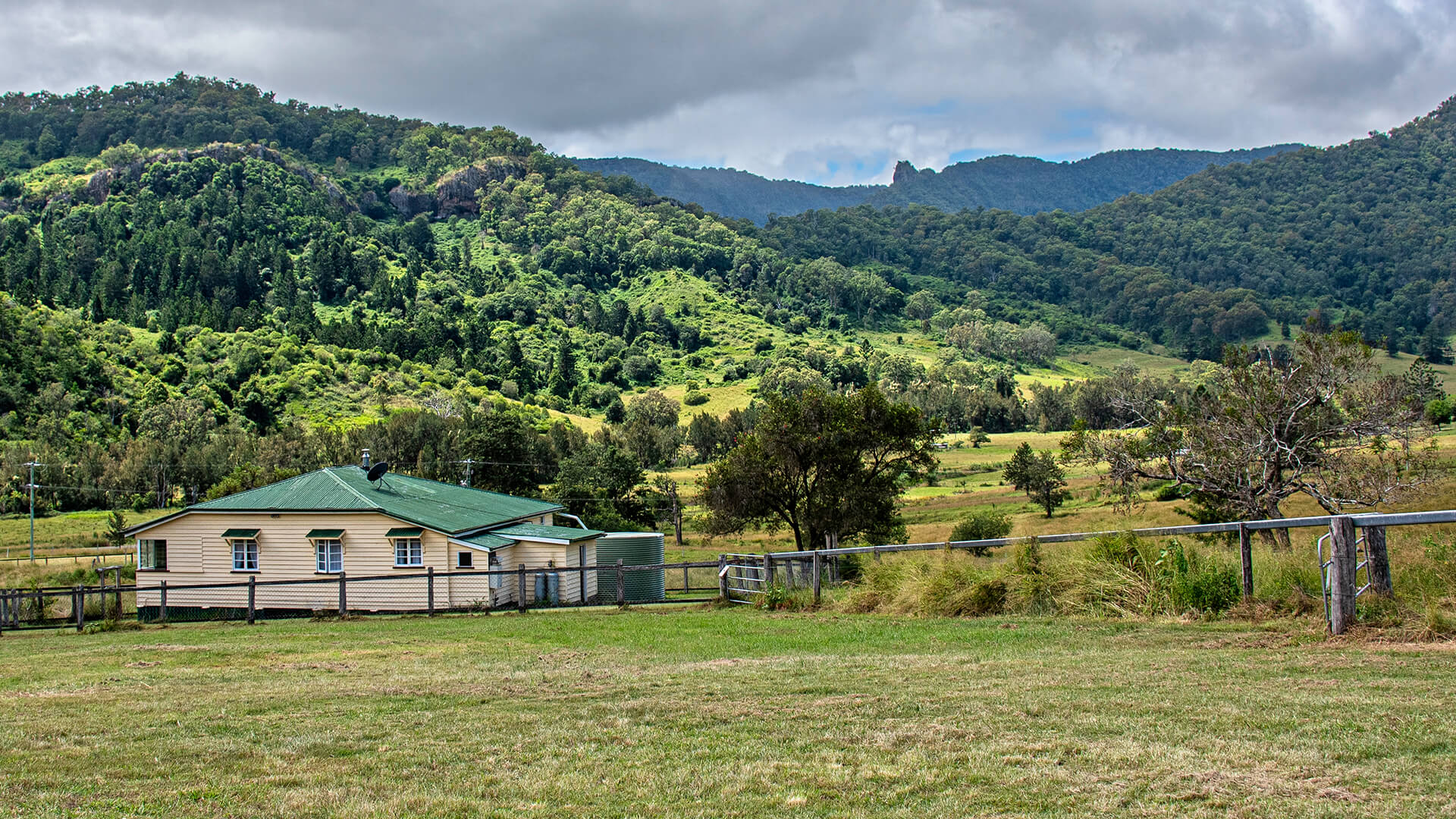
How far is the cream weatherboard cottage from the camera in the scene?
29.0m

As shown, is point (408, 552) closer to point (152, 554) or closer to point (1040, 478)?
point (152, 554)

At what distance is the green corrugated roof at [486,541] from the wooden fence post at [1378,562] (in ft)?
75.2

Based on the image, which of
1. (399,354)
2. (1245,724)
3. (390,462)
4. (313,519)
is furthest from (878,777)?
(399,354)

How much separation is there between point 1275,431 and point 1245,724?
2192 cm

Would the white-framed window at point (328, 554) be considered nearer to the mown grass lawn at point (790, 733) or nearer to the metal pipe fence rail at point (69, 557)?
the mown grass lawn at point (790, 733)

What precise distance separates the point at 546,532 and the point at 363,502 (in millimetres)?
5601

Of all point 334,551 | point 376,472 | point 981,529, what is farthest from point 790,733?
point 981,529

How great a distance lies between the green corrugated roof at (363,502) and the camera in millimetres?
30172

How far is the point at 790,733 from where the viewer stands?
7.02m

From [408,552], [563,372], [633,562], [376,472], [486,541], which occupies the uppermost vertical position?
[563,372]

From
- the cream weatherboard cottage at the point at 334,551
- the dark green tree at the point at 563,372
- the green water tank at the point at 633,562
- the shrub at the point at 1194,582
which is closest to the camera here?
the shrub at the point at 1194,582

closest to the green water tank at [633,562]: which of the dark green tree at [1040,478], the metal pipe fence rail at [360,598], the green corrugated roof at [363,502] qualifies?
the metal pipe fence rail at [360,598]

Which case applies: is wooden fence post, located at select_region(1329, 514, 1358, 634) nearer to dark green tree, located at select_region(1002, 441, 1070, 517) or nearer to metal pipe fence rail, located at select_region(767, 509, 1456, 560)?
metal pipe fence rail, located at select_region(767, 509, 1456, 560)

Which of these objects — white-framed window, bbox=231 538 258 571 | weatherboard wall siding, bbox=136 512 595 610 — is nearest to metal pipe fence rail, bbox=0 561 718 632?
weatherboard wall siding, bbox=136 512 595 610
